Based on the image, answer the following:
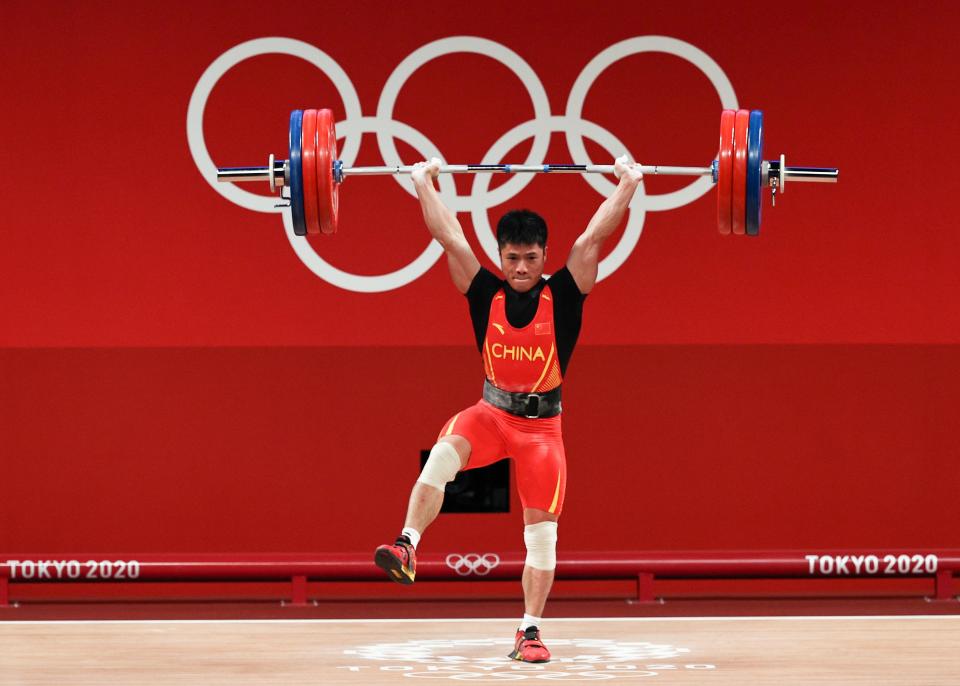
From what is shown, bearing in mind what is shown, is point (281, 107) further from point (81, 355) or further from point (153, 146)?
point (81, 355)

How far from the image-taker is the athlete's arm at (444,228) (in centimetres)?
433

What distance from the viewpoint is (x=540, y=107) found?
6.13 metres

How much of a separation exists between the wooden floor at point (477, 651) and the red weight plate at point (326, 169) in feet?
4.41

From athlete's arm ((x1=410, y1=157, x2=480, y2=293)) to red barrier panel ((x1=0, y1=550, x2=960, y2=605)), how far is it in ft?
5.97

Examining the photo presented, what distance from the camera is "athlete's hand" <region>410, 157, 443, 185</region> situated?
4.37 m

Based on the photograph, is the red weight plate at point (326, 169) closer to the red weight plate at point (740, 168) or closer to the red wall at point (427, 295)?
the red weight plate at point (740, 168)

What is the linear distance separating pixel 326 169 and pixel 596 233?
84cm

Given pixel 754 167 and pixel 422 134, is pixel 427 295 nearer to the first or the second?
pixel 422 134

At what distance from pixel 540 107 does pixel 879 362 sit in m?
1.82

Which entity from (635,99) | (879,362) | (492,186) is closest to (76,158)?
(492,186)

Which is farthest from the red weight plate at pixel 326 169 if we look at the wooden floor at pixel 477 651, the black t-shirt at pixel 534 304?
the wooden floor at pixel 477 651

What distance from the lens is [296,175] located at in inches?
171

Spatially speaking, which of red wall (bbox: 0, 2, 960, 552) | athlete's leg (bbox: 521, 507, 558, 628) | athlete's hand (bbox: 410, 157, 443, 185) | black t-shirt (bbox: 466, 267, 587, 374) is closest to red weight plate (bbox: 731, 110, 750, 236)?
black t-shirt (bbox: 466, 267, 587, 374)

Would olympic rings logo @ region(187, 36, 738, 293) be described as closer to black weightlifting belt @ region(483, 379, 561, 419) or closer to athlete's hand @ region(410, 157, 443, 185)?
athlete's hand @ region(410, 157, 443, 185)
